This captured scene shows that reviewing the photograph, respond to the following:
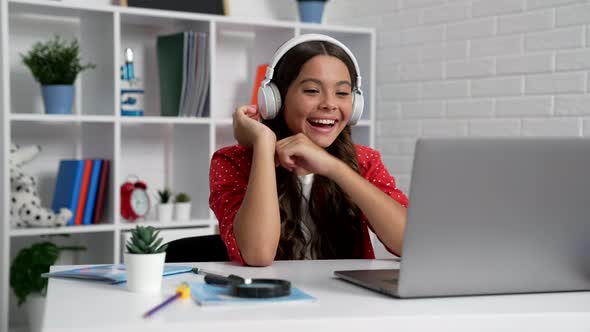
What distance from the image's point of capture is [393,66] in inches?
150

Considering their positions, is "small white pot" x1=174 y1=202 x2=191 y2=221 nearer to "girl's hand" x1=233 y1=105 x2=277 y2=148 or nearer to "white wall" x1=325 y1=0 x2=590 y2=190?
"white wall" x1=325 y1=0 x2=590 y2=190

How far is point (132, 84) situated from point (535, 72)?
1.65 meters

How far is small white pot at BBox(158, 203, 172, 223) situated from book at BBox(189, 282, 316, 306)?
7.08 ft

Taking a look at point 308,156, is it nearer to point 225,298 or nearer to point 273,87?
point 273,87

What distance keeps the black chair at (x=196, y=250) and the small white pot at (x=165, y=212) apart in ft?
4.63

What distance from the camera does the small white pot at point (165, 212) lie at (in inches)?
134

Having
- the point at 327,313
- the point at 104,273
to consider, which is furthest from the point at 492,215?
the point at 104,273

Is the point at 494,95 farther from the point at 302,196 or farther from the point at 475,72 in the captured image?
the point at 302,196

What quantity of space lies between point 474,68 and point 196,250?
6.10 feet

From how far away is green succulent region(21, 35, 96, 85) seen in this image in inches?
124

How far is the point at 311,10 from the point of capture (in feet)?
12.3

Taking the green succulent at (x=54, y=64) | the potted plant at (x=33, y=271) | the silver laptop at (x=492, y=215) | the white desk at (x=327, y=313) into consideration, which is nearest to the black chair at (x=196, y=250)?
the white desk at (x=327, y=313)

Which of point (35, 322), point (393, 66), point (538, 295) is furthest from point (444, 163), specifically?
point (393, 66)

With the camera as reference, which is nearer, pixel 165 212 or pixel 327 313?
pixel 327 313
